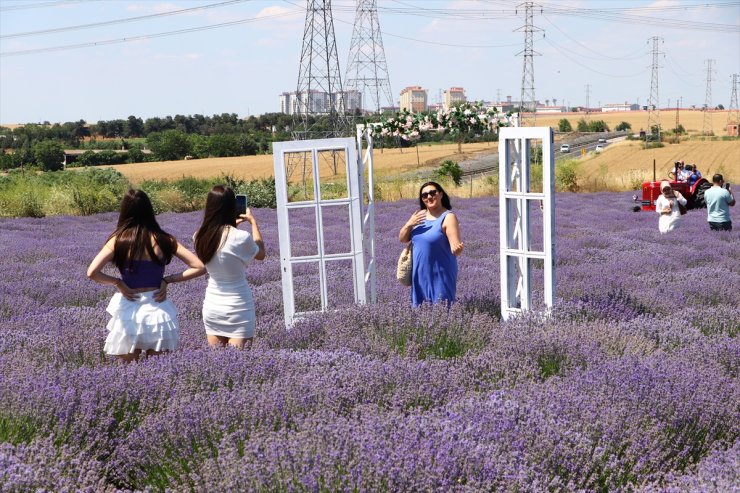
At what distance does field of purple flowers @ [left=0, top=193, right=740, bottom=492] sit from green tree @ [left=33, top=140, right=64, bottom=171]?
59.6 m

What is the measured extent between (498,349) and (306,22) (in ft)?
118

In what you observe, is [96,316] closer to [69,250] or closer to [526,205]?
[526,205]

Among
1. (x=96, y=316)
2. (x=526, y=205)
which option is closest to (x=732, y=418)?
(x=526, y=205)

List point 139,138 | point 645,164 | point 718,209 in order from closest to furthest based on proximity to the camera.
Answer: point 718,209
point 645,164
point 139,138

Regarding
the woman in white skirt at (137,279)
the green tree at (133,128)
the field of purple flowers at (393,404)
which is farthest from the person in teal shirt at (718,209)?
the green tree at (133,128)

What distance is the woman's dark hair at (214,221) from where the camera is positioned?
5.05m

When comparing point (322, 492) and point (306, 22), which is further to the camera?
point (306, 22)

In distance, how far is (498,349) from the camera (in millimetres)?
4883

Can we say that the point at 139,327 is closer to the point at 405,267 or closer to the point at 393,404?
the point at 393,404

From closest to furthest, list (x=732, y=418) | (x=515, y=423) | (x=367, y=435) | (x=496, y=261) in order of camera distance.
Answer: (x=367, y=435) < (x=515, y=423) < (x=732, y=418) < (x=496, y=261)

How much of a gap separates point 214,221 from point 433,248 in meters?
1.78

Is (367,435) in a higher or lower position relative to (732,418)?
higher

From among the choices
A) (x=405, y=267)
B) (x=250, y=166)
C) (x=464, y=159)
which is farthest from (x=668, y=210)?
(x=464, y=159)

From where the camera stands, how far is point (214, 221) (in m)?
5.08
